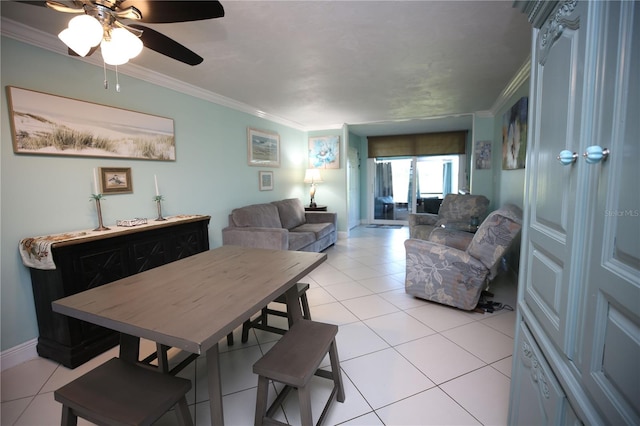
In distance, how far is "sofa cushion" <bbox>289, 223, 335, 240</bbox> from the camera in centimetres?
447

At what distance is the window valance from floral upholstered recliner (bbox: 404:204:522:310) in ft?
14.4

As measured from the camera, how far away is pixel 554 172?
880mm

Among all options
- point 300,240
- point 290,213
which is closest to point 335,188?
point 290,213

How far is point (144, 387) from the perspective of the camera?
1096 mm

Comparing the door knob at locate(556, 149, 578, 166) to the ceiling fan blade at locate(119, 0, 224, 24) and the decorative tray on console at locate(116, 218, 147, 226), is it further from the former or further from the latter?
the decorative tray on console at locate(116, 218, 147, 226)

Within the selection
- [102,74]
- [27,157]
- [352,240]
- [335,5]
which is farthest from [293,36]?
[352,240]

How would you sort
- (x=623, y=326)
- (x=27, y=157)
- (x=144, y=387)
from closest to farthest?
(x=623, y=326) → (x=144, y=387) → (x=27, y=157)

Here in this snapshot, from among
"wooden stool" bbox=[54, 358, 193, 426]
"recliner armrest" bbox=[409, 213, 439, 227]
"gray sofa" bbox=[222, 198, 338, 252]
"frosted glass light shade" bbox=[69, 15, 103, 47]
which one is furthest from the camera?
"recliner armrest" bbox=[409, 213, 439, 227]

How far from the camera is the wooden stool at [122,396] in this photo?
975 millimetres

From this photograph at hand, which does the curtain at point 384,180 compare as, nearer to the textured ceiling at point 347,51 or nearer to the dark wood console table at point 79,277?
the textured ceiling at point 347,51

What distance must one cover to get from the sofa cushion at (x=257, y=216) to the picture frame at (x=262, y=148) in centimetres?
75

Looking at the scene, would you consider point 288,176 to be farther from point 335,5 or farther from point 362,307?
point 335,5

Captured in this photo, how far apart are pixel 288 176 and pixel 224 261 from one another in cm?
371

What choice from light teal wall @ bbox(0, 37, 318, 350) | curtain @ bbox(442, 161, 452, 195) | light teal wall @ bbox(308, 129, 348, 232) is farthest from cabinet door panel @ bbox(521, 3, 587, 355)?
curtain @ bbox(442, 161, 452, 195)
